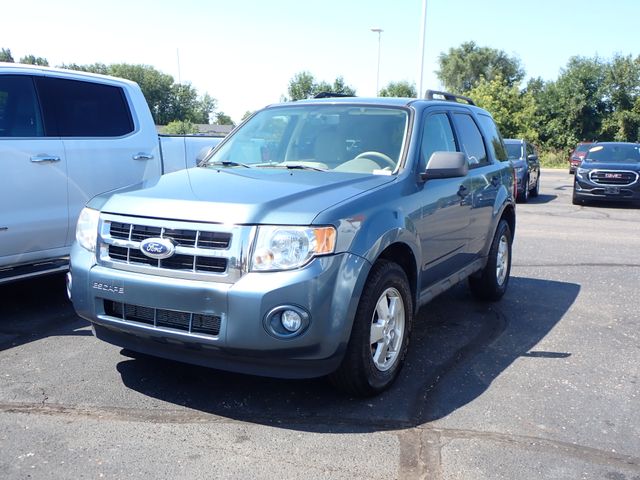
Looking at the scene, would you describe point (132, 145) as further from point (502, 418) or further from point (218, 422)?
point (502, 418)

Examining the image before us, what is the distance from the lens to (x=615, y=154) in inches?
683

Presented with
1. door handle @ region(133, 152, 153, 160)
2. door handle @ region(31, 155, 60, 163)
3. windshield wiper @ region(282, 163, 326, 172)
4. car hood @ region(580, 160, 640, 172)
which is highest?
windshield wiper @ region(282, 163, 326, 172)

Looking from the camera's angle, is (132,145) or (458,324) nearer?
(458,324)

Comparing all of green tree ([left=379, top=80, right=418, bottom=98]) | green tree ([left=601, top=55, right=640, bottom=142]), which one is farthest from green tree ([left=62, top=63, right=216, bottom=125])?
green tree ([left=601, top=55, right=640, bottom=142])

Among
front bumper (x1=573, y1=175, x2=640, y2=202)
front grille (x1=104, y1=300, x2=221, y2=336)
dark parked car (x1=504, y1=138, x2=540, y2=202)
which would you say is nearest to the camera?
front grille (x1=104, y1=300, x2=221, y2=336)

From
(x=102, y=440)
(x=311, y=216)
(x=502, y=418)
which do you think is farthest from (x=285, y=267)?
(x=502, y=418)

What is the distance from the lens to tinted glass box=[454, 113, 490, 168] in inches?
224

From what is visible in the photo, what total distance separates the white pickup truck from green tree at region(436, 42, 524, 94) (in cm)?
6558

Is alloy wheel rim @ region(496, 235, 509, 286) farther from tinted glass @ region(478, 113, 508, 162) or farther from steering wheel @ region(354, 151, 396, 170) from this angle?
steering wheel @ region(354, 151, 396, 170)

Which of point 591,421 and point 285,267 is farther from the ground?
point 285,267

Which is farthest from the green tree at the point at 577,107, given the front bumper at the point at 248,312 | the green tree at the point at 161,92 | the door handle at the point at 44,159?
the green tree at the point at 161,92

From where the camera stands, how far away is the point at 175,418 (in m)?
3.71

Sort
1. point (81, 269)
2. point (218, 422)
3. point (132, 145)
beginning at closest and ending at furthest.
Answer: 1. point (218, 422)
2. point (81, 269)
3. point (132, 145)

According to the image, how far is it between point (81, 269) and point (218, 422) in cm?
125
